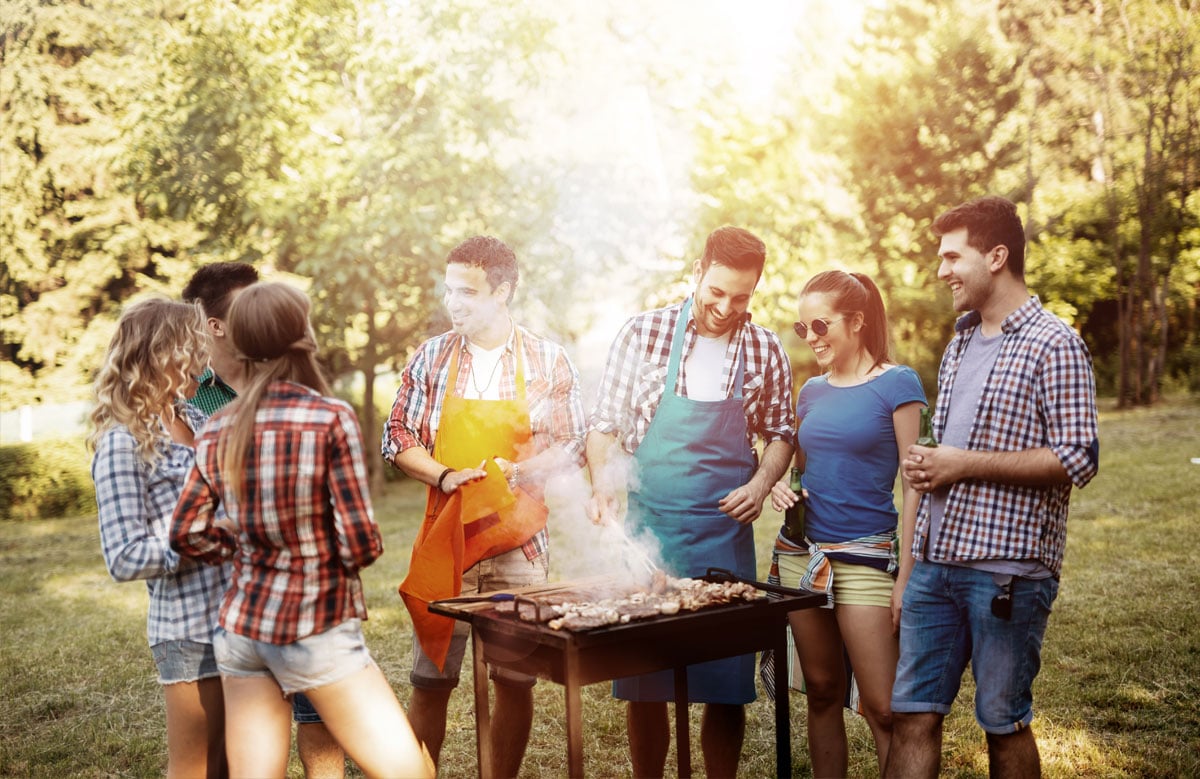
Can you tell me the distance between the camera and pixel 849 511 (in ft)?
10.4

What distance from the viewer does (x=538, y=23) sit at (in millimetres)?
10547

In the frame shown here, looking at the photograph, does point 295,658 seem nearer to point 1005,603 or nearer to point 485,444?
point 485,444

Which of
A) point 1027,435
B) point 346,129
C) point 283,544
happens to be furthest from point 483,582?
point 346,129

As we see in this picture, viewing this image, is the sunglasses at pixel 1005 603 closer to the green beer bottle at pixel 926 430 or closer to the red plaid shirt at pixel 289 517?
the green beer bottle at pixel 926 430

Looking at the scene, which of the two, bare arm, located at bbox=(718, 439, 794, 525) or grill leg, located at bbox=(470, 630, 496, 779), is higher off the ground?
bare arm, located at bbox=(718, 439, 794, 525)

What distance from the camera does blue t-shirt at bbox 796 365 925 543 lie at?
3.16m

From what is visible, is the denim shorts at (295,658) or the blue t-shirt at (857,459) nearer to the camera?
the denim shorts at (295,658)

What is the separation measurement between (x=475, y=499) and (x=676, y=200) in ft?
47.3

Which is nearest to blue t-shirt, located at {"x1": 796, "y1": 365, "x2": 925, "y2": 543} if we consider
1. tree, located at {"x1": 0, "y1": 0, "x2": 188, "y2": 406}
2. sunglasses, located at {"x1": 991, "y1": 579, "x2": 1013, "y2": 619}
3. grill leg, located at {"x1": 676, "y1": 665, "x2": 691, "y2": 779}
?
sunglasses, located at {"x1": 991, "y1": 579, "x2": 1013, "y2": 619}

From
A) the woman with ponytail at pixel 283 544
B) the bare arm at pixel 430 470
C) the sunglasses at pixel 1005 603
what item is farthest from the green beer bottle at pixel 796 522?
the woman with ponytail at pixel 283 544

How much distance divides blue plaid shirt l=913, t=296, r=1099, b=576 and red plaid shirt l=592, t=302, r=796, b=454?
2.53 ft

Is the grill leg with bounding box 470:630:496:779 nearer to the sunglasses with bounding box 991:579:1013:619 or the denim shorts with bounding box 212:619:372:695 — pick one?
the denim shorts with bounding box 212:619:372:695

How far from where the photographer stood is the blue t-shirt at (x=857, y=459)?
3158mm

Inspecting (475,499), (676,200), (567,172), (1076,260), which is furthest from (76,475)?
(1076,260)
